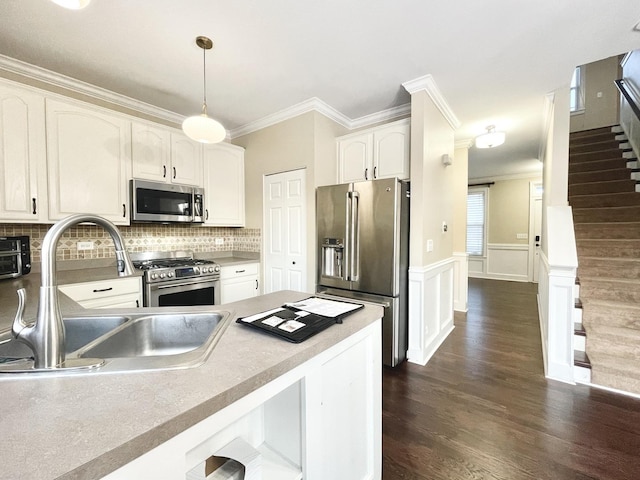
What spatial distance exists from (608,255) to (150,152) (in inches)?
189

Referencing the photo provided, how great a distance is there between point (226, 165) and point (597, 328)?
13.1 ft

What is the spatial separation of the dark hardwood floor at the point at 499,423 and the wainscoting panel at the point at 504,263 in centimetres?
→ 430

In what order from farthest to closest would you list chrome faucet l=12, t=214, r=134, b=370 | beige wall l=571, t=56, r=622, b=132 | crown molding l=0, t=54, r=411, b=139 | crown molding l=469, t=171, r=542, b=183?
crown molding l=469, t=171, r=542, b=183
beige wall l=571, t=56, r=622, b=132
crown molding l=0, t=54, r=411, b=139
chrome faucet l=12, t=214, r=134, b=370

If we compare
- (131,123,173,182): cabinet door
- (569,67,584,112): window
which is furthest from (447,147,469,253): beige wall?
(131,123,173,182): cabinet door

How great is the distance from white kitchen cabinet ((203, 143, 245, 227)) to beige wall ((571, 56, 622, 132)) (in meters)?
5.93

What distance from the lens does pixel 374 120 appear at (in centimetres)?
321

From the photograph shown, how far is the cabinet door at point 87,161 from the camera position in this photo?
218 centimetres

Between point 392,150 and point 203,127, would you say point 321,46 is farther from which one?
point 392,150

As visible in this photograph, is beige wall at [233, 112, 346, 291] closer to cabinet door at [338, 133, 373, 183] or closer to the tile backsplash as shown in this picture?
cabinet door at [338, 133, 373, 183]

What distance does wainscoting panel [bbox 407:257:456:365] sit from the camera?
2541mm

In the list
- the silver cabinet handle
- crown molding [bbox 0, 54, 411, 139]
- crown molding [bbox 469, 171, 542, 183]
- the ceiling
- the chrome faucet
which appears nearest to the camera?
the chrome faucet

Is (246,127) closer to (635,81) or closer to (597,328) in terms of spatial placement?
(597,328)

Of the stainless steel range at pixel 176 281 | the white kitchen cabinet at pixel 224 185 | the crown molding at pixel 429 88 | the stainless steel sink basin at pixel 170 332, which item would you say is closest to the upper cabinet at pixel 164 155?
the white kitchen cabinet at pixel 224 185

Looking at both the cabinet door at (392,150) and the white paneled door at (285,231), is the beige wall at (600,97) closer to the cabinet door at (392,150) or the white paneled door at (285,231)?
the cabinet door at (392,150)
